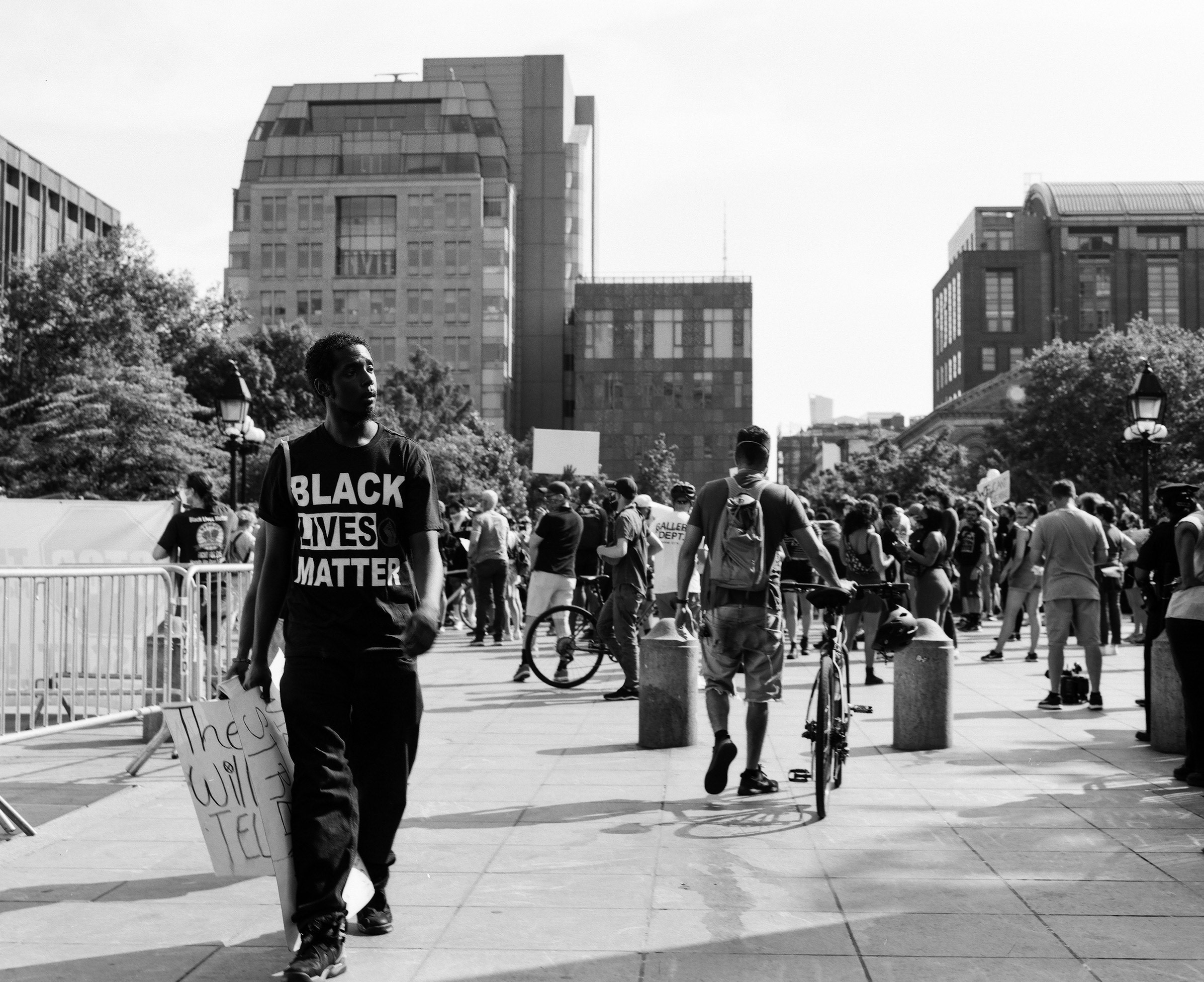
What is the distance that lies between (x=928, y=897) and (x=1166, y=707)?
4311 mm

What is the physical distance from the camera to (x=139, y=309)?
1966 inches

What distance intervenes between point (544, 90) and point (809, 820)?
135 metres

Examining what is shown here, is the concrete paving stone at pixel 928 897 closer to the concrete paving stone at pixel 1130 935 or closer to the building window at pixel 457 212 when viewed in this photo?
the concrete paving stone at pixel 1130 935

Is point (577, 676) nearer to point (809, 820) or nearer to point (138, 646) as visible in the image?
point (138, 646)

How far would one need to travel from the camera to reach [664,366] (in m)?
135

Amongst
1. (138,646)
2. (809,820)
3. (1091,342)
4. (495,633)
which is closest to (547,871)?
(809,820)

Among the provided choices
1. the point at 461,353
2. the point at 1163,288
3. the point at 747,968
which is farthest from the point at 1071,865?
the point at 1163,288

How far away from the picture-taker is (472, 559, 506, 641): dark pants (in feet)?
57.6

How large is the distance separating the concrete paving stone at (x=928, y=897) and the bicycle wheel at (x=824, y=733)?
1198 mm

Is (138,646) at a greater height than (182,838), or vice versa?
(138,646)

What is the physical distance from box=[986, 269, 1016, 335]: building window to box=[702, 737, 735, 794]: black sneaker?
128738mm

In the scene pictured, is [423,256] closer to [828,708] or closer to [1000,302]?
[1000,302]

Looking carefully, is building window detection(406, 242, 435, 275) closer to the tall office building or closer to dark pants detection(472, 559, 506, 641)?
the tall office building

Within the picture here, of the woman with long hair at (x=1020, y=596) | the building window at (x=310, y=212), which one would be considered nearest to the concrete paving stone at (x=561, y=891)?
the woman with long hair at (x=1020, y=596)
